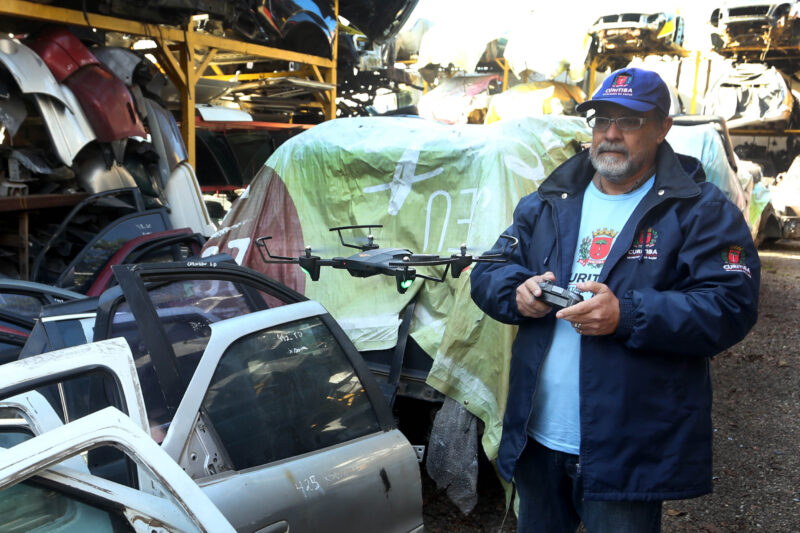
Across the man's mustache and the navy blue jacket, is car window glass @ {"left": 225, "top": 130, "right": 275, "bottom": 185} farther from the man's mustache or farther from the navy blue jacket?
the navy blue jacket

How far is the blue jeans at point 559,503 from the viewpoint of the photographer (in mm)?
1948

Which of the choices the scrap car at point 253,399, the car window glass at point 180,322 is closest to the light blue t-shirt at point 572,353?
the scrap car at point 253,399

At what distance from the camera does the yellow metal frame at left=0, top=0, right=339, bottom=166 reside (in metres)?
5.59

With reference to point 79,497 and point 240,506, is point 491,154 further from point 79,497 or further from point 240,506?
point 79,497

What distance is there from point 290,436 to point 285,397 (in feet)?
0.41

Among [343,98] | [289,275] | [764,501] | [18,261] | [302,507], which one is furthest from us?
[343,98]

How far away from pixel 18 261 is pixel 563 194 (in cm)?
511

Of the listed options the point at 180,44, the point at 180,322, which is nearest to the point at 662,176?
the point at 180,322

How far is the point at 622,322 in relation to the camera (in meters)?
1.85

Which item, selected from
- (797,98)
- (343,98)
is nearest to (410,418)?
(343,98)

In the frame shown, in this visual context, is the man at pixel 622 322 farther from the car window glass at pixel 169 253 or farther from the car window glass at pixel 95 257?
the car window glass at pixel 95 257

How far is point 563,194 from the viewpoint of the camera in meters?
2.21

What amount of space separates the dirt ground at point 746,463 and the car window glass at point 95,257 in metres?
2.66

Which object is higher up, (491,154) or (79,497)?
(491,154)
